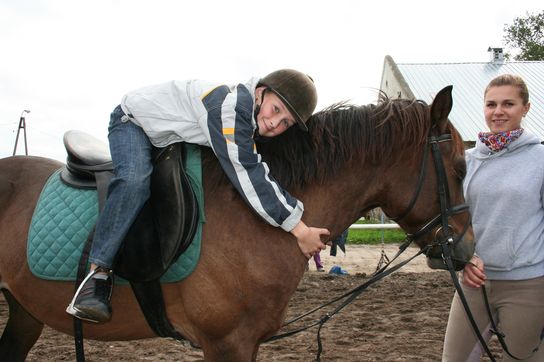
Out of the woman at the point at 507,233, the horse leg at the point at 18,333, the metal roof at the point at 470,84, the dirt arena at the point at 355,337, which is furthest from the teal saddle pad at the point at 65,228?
the metal roof at the point at 470,84

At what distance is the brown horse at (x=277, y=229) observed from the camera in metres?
2.32

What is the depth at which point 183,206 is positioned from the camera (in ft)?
7.58

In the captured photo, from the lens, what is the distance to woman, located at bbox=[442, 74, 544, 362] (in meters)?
2.69

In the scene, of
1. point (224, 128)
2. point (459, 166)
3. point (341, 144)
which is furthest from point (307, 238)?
point (459, 166)

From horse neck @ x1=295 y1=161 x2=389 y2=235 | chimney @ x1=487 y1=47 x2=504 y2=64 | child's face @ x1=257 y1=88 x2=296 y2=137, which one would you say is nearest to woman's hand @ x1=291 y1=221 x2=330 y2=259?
horse neck @ x1=295 y1=161 x2=389 y2=235

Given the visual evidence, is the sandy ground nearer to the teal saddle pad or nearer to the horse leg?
the horse leg

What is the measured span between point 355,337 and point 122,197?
12.1 ft

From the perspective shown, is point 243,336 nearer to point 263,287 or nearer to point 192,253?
point 263,287

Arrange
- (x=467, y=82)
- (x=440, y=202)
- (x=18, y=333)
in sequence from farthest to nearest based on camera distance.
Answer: (x=467, y=82) → (x=18, y=333) → (x=440, y=202)

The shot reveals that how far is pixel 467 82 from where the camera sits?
2181 cm

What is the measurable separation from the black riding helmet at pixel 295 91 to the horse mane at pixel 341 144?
0.14 metres

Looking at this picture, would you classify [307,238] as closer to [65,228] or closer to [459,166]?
[459,166]

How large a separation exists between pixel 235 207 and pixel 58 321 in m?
1.26

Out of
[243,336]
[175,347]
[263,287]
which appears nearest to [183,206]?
[263,287]
